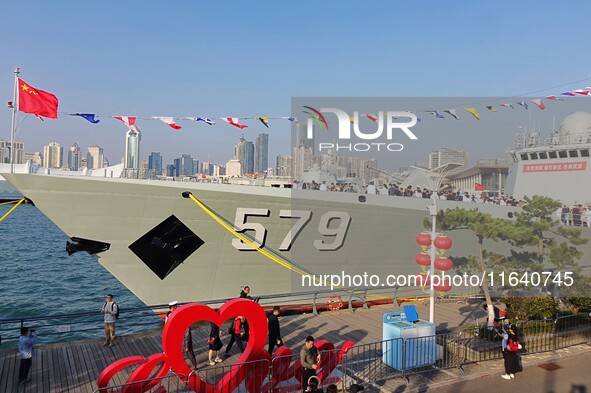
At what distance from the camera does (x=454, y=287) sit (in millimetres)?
18656

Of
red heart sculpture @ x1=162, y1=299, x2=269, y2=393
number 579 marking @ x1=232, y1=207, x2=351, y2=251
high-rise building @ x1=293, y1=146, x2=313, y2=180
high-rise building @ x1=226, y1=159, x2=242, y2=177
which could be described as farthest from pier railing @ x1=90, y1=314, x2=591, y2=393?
high-rise building @ x1=226, y1=159, x2=242, y2=177

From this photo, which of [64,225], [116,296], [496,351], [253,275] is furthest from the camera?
[116,296]

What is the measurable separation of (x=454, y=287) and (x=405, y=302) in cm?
389

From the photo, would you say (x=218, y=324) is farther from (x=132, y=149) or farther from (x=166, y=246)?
(x=132, y=149)

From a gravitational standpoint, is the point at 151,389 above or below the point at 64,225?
below

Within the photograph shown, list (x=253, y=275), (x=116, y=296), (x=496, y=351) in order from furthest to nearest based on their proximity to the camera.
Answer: (x=116, y=296)
(x=253, y=275)
(x=496, y=351)

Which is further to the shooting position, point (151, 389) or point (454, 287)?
point (454, 287)

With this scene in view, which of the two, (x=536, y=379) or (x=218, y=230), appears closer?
(x=536, y=379)

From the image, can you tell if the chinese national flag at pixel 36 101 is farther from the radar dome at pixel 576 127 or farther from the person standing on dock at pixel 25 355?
the radar dome at pixel 576 127

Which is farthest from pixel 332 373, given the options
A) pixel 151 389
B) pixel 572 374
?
pixel 572 374

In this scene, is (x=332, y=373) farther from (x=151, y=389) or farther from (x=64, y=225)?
(x=64, y=225)

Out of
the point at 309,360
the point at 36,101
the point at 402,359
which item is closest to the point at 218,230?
the point at 36,101

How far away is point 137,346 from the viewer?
10.4 m

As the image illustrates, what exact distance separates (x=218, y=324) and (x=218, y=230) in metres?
7.41
